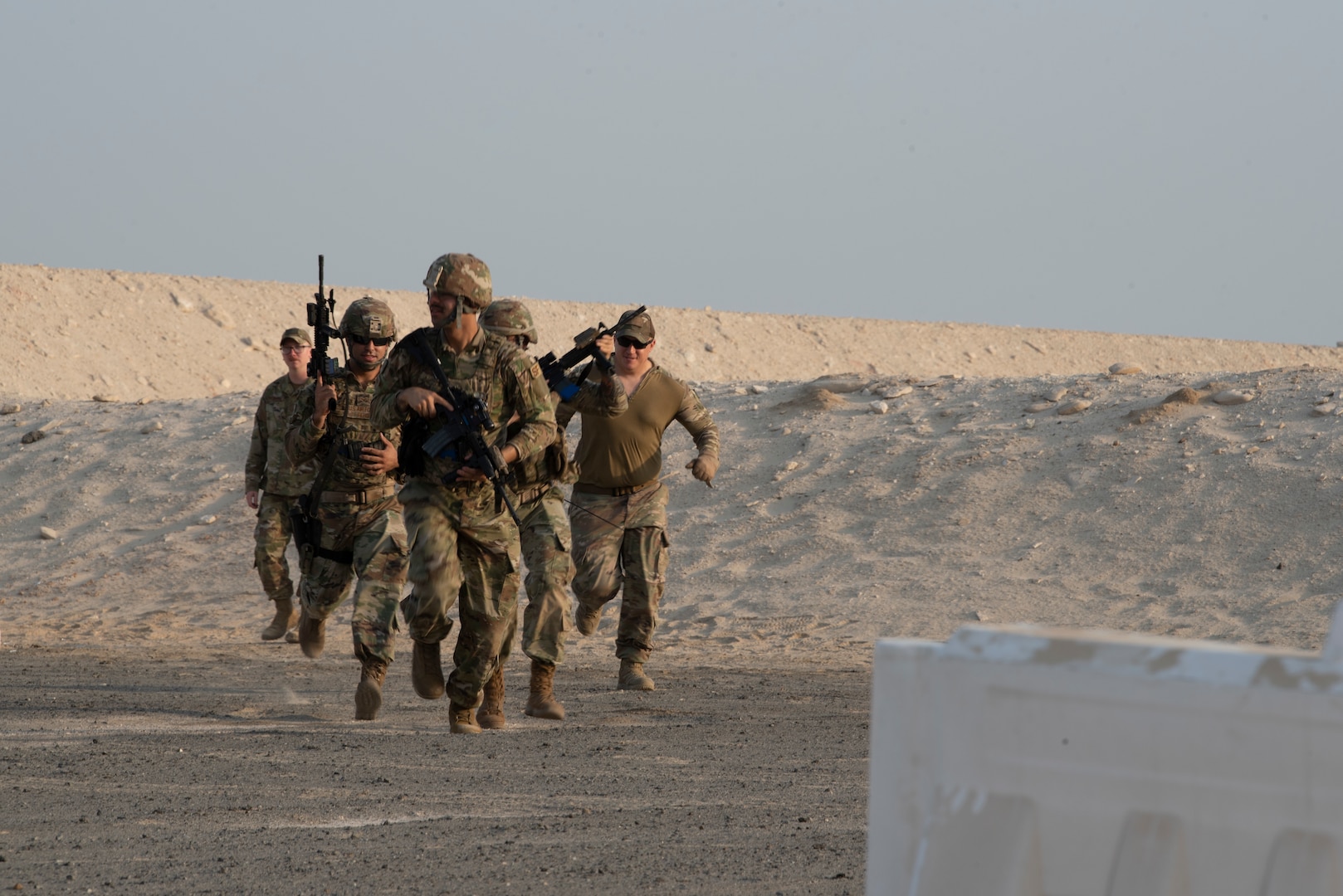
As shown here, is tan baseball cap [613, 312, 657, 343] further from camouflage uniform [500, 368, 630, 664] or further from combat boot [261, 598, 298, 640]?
combat boot [261, 598, 298, 640]

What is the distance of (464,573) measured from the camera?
703 centimetres

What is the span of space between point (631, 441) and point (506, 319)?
1.47 meters

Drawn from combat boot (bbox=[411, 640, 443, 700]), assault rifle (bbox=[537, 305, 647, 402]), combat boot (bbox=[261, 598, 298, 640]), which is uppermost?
assault rifle (bbox=[537, 305, 647, 402])

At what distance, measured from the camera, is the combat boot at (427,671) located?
7.20m

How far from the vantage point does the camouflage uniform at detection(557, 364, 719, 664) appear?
28.8ft

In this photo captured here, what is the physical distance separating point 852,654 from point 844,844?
6.92 metres

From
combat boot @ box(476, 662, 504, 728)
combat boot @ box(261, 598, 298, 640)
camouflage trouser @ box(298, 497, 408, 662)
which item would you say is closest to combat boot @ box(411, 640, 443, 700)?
combat boot @ box(476, 662, 504, 728)

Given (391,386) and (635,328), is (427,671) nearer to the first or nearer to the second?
(391,386)

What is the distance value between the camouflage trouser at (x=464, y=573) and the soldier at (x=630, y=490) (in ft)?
5.62

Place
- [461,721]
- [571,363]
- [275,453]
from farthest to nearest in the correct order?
[275,453], [571,363], [461,721]

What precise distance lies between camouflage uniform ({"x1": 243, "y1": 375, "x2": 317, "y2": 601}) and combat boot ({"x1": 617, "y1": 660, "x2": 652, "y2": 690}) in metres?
2.21

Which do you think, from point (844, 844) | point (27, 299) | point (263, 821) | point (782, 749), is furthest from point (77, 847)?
point (27, 299)

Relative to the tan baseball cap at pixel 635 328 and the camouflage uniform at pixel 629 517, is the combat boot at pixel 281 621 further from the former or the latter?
the tan baseball cap at pixel 635 328

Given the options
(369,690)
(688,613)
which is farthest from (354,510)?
(688,613)
